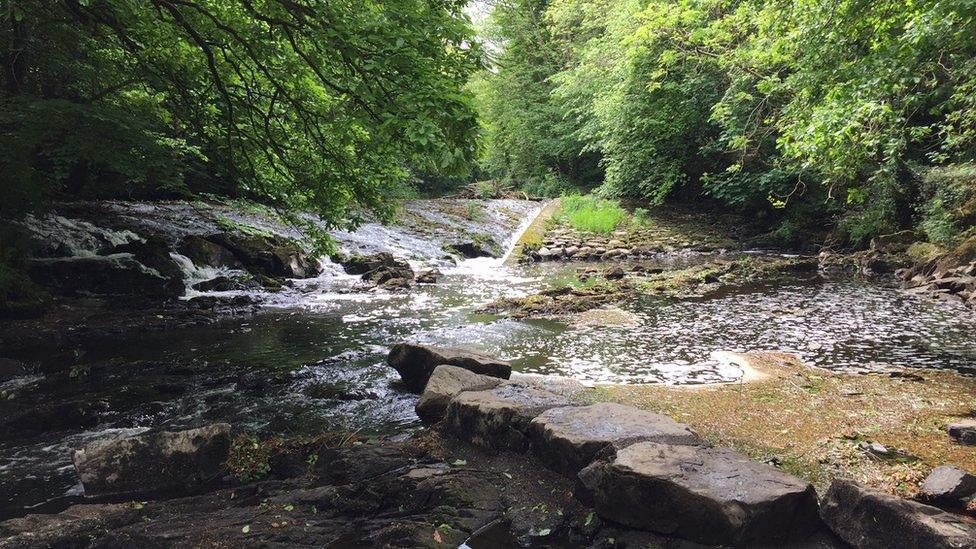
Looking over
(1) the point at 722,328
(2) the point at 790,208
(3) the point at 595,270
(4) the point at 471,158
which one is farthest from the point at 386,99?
(2) the point at 790,208

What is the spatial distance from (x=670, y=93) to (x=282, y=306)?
17.6 m

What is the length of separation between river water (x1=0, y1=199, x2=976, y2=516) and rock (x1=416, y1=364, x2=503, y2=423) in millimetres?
246

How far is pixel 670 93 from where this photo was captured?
71.3 feet

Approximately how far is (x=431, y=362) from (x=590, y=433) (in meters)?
2.67

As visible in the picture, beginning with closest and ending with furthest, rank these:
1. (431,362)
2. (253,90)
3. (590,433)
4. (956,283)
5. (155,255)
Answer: (590,433), (431,362), (253,90), (956,283), (155,255)

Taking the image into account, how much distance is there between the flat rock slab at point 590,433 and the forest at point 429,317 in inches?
1.1

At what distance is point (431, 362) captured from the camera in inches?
243

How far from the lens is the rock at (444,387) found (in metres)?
5.18

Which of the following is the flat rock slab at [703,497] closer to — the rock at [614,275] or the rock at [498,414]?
the rock at [498,414]

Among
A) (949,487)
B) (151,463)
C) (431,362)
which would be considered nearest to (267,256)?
(431,362)

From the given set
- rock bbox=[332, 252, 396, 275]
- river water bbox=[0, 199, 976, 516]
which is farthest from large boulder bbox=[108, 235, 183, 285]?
rock bbox=[332, 252, 396, 275]

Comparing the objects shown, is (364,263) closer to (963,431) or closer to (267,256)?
(267,256)

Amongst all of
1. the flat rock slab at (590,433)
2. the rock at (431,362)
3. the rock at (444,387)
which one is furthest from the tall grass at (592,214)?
the flat rock slab at (590,433)

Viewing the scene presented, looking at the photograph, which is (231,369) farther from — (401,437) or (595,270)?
(595,270)
